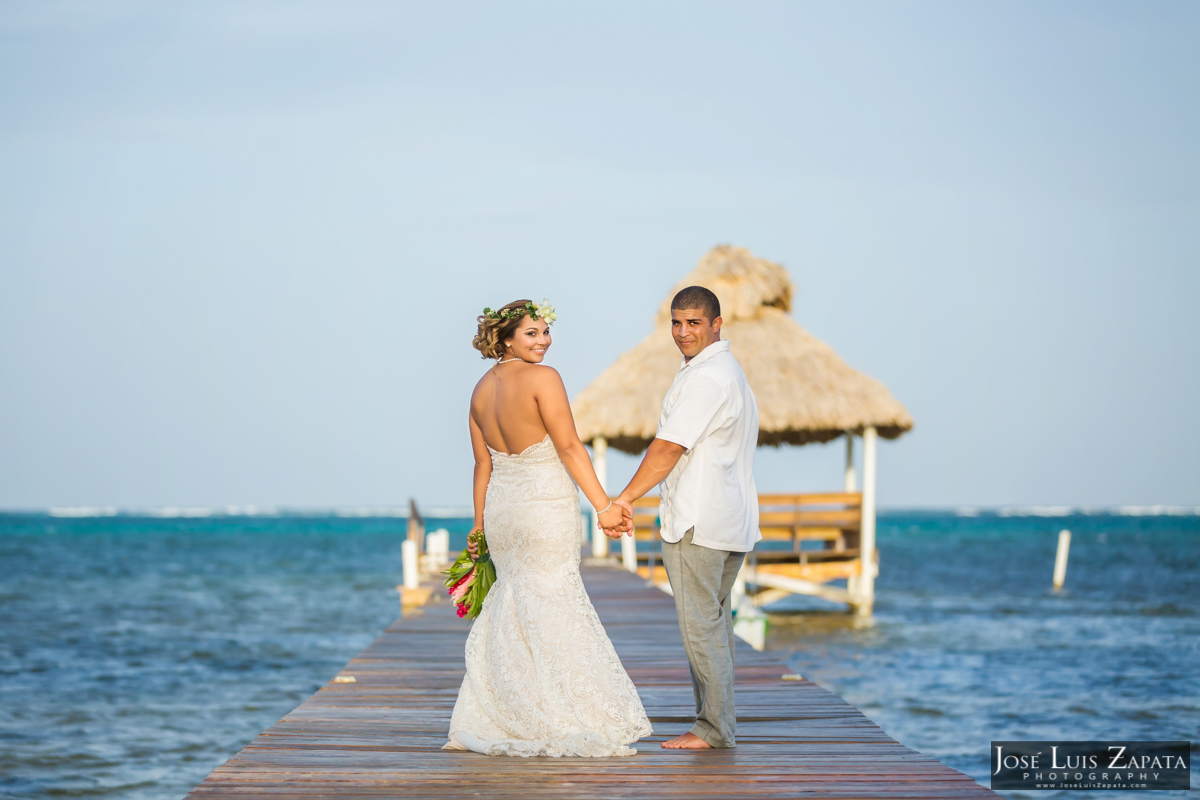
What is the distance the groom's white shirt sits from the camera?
4.74 metres

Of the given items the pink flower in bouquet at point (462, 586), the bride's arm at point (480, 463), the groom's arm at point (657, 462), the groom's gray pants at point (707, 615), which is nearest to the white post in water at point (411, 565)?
the pink flower in bouquet at point (462, 586)

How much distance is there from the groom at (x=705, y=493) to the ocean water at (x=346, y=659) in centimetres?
525

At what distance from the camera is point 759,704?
6.16 meters

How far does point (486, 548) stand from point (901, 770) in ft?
6.68

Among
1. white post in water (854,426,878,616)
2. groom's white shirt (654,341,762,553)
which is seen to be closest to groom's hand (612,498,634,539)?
groom's white shirt (654,341,762,553)

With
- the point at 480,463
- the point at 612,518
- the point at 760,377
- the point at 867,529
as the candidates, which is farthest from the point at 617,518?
the point at 867,529

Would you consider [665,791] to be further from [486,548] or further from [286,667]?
[286,667]

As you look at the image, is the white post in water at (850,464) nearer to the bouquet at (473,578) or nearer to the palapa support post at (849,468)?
the palapa support post at (849,468)

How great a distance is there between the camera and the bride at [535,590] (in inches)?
194

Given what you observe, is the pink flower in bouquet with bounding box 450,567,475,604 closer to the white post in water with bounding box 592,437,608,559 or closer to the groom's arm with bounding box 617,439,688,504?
the groom's arm with bounding box 617,439,688,504

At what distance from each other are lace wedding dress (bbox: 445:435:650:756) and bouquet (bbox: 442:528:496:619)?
0.21 m

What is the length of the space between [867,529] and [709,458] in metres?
14.7

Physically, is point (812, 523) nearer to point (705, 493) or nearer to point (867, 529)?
point (867, 529)

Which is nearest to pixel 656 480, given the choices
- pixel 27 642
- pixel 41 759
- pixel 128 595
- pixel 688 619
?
pixel 688 619
